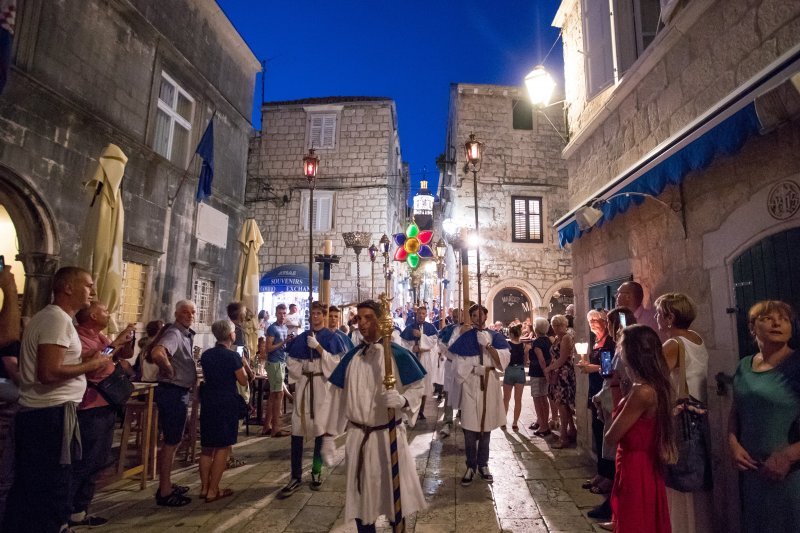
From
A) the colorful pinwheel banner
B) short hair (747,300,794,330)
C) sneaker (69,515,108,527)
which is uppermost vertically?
the colorful pinwheel banner

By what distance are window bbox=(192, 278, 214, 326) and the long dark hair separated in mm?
11735

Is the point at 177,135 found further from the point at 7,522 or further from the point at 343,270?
the point at 7,522

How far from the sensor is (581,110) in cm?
754

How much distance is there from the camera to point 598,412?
14.9 ft

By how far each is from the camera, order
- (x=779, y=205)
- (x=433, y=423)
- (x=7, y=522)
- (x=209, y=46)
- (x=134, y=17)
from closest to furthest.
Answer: (x=7, y=522) < (x=779, y=205) < (x=433, y=423) < (x=134, y=17) < (x=209, y=46)

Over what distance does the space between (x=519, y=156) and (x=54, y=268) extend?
16.5 meters

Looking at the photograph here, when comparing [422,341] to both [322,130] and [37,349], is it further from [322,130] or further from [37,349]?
[322,130]

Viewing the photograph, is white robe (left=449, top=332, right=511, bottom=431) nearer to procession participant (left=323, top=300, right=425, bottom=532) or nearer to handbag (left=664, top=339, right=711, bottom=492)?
procession participant (left=323, top=300, right=425, bottom=532)

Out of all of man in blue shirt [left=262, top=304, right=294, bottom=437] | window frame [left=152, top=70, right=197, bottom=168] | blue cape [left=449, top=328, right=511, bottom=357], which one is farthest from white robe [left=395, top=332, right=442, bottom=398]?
window frame [left=152, top=70, right=197, bottom=168]

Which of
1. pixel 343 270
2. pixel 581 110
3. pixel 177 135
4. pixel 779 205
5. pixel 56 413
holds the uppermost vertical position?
pixel 177 135

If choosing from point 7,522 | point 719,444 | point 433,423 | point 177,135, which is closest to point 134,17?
point 177,135

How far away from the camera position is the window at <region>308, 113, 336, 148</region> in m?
19.6

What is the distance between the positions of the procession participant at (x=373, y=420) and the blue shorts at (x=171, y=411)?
7.23 ft

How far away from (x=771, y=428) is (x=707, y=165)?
7.45ft
